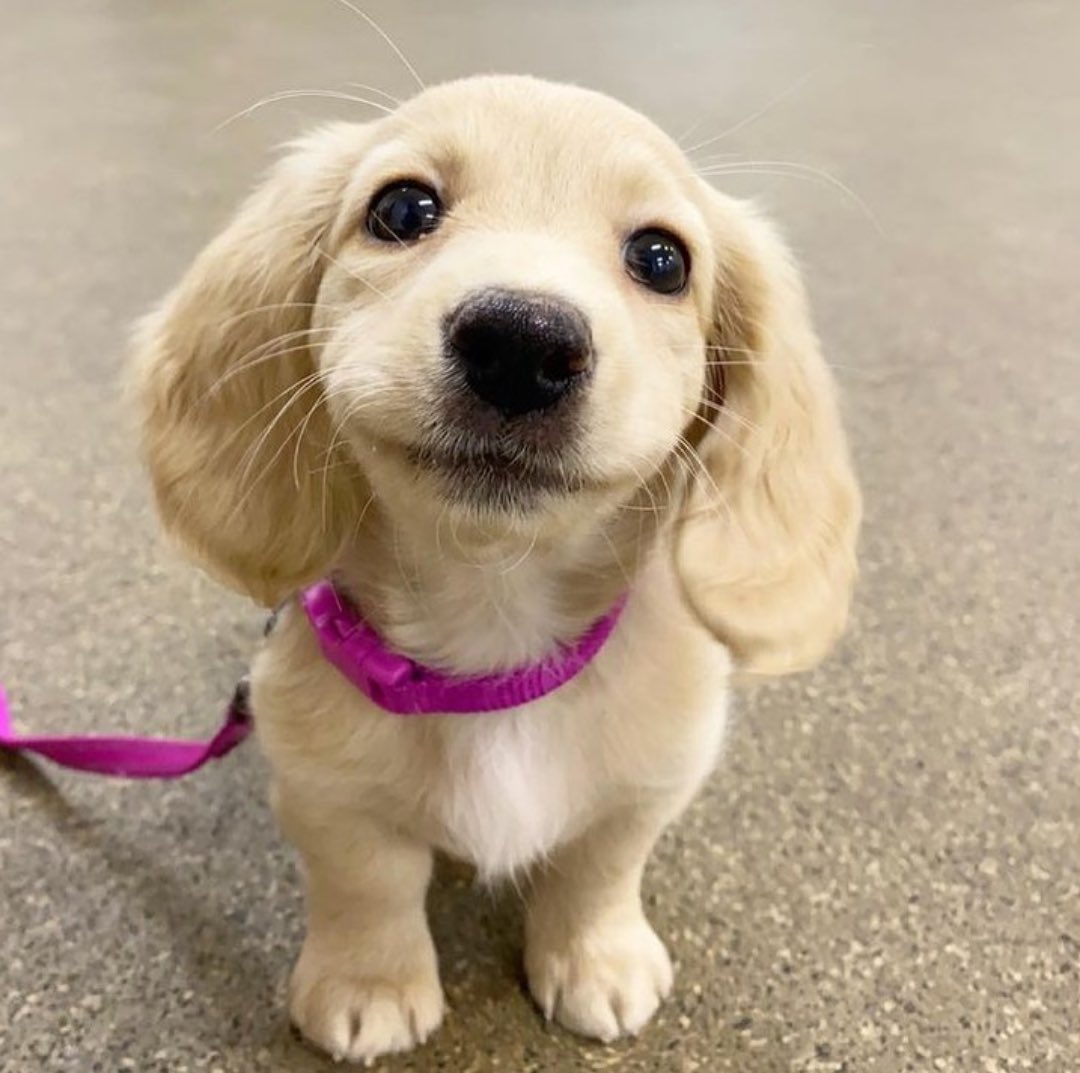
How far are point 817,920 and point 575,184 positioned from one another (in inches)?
28.5

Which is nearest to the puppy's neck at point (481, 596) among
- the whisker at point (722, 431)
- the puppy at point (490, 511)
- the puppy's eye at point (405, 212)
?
the puppy at point (490, 511)

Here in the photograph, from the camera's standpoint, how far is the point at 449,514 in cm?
83

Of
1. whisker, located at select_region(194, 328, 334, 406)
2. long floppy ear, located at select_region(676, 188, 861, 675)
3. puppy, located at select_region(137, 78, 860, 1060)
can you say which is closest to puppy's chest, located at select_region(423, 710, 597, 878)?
puppy, located at select_region(137, 78, 860, 1060)

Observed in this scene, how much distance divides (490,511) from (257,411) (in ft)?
0.83

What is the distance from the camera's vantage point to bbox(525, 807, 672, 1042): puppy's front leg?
1.10 meters

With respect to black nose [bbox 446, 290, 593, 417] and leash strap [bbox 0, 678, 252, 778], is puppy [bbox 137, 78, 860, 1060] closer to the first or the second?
black nose [bbox 446, 290, 593, 417]

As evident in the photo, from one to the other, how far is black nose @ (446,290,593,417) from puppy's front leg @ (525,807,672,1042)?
45 centimetres

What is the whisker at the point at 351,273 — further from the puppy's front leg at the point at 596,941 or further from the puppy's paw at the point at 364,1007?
the puppy's paw at the point at 364,1007

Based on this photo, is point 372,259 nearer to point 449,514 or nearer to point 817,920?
point 449,514

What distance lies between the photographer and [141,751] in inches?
50.9

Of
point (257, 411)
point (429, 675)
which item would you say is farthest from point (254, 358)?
point (429, 675)

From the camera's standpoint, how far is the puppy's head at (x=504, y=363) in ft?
2.55

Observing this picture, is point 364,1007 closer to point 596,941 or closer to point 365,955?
point 365,955

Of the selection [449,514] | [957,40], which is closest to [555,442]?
[449,514]
